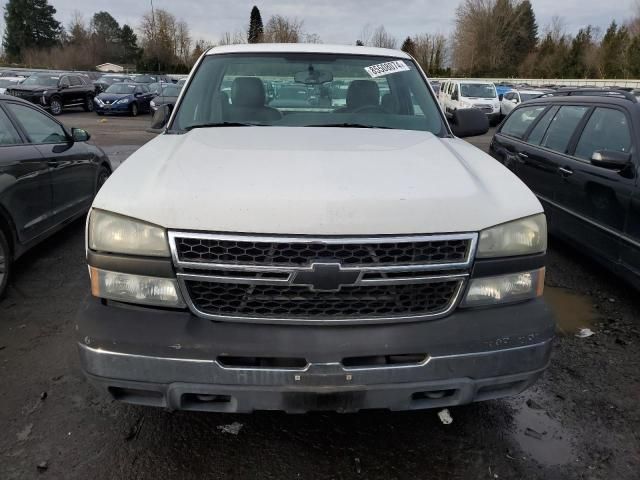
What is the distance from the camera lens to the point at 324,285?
6.67 ft

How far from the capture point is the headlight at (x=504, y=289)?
2.19 m

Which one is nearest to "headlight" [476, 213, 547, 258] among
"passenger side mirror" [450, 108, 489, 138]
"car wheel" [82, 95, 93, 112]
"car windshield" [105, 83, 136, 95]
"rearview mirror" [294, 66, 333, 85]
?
"passenger side mirror" [450, 108, 489, 138]

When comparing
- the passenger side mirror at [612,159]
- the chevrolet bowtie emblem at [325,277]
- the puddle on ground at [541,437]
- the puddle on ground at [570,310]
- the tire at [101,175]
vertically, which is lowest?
the puddle on ground at [570,310]

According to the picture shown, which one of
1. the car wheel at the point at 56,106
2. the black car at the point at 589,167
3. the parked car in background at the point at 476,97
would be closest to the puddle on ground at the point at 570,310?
the black car at the point at 589,167

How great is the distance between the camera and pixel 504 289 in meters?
2.23

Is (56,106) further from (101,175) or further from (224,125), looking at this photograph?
(224,125)

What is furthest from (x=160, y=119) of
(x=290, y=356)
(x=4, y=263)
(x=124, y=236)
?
(x=290, y=356)

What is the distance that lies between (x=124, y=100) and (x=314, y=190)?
79.3ft

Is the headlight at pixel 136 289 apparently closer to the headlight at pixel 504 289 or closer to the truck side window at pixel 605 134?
the headlight at pixel 504 289

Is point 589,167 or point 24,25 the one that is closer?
point 589,167

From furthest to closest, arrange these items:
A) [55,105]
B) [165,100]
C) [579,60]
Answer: [579,60] → [55,105] → [165,100]

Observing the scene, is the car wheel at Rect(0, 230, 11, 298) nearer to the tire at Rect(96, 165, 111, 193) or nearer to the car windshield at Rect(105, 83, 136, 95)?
the tire at Rect(96, 165, 111, 193)

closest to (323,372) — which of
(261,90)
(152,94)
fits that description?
(261,90)

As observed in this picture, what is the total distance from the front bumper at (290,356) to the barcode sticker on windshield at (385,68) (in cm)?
217
